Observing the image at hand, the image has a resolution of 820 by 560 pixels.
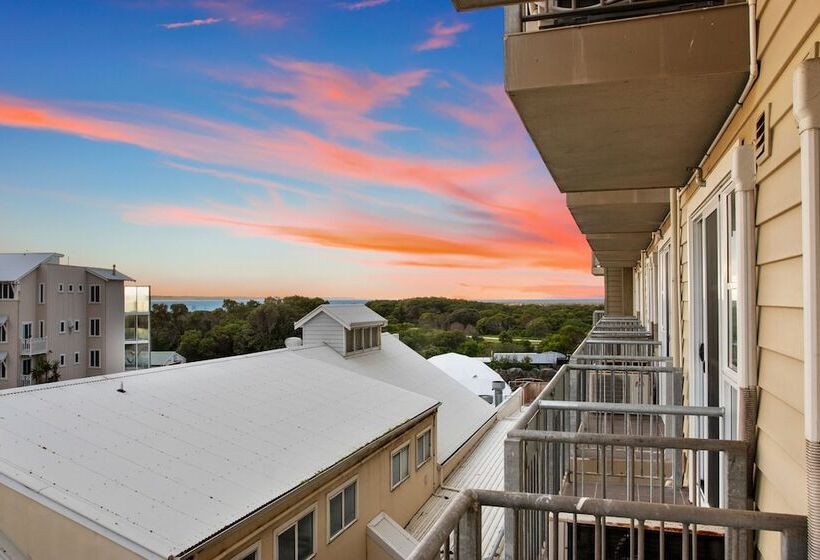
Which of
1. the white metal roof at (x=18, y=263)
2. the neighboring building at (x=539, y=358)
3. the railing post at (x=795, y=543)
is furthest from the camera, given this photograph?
the neighboring building at (x=539, y=358)

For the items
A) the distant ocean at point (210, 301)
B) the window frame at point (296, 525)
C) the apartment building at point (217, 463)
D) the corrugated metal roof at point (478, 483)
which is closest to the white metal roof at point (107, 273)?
the distant ocean at point (210, 301)

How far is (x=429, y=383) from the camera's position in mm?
17547

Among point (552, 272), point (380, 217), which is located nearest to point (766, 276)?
point (380, 217)

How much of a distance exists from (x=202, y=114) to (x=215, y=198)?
738cm

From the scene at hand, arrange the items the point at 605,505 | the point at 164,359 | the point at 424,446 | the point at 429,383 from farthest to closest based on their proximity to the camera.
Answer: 1. the point at 164,359
2. the point at 429,383
3. the point at 424,446
4. the point at 605,505

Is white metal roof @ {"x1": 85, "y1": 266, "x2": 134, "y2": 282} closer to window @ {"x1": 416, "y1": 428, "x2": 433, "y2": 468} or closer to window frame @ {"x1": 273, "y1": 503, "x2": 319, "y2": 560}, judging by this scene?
window @ {"x1": 416, "y1": 428, "x2": 433, "y2": 468}

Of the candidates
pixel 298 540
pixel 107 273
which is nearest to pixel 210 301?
pixel 107 273

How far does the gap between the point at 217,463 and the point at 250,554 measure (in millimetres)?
1383

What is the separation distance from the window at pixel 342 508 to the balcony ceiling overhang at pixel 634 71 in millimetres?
6750

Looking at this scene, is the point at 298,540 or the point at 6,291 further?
the point at 6,291

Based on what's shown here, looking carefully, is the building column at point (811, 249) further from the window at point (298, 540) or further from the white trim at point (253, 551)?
the window at point (298, 540)

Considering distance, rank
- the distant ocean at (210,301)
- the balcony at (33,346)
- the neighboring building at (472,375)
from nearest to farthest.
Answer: the neighboring building at (472,375) → the balcony at (33,346) → the distant ocean at (210,301)

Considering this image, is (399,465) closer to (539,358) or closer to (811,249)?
(811,249)

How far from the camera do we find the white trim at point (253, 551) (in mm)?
5824
